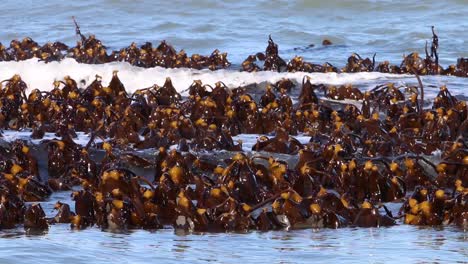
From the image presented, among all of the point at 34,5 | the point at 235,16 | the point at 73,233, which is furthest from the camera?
the point at 34,5

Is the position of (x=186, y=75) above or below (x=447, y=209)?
above

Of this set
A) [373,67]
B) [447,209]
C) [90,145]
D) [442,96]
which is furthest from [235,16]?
[447,209]

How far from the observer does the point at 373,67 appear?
34.5ft

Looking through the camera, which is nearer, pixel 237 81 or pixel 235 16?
pixel 237 81

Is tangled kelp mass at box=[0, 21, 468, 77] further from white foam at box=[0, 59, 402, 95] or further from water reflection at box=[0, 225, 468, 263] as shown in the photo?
water reflection at box=[0, 225, 468, 263]

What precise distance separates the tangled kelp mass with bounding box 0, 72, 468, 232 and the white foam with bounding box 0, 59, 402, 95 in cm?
67

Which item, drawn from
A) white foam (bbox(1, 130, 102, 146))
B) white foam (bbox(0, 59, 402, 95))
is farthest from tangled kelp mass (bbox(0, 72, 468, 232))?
white foam (bbox(0, 59, 402, 95))

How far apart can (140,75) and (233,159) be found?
420 centimetres

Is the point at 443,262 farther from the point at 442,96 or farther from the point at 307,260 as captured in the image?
the point at 442,96

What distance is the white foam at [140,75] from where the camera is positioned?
9.48 meters

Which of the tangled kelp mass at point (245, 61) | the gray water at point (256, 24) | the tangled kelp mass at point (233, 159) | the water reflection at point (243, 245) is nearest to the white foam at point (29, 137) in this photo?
the tangled kelp mass at point (233, 159)

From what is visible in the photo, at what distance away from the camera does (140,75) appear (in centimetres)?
973

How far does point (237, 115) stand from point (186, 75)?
7.01 feet

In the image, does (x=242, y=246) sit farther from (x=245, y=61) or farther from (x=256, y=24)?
(x=256, y=24)
